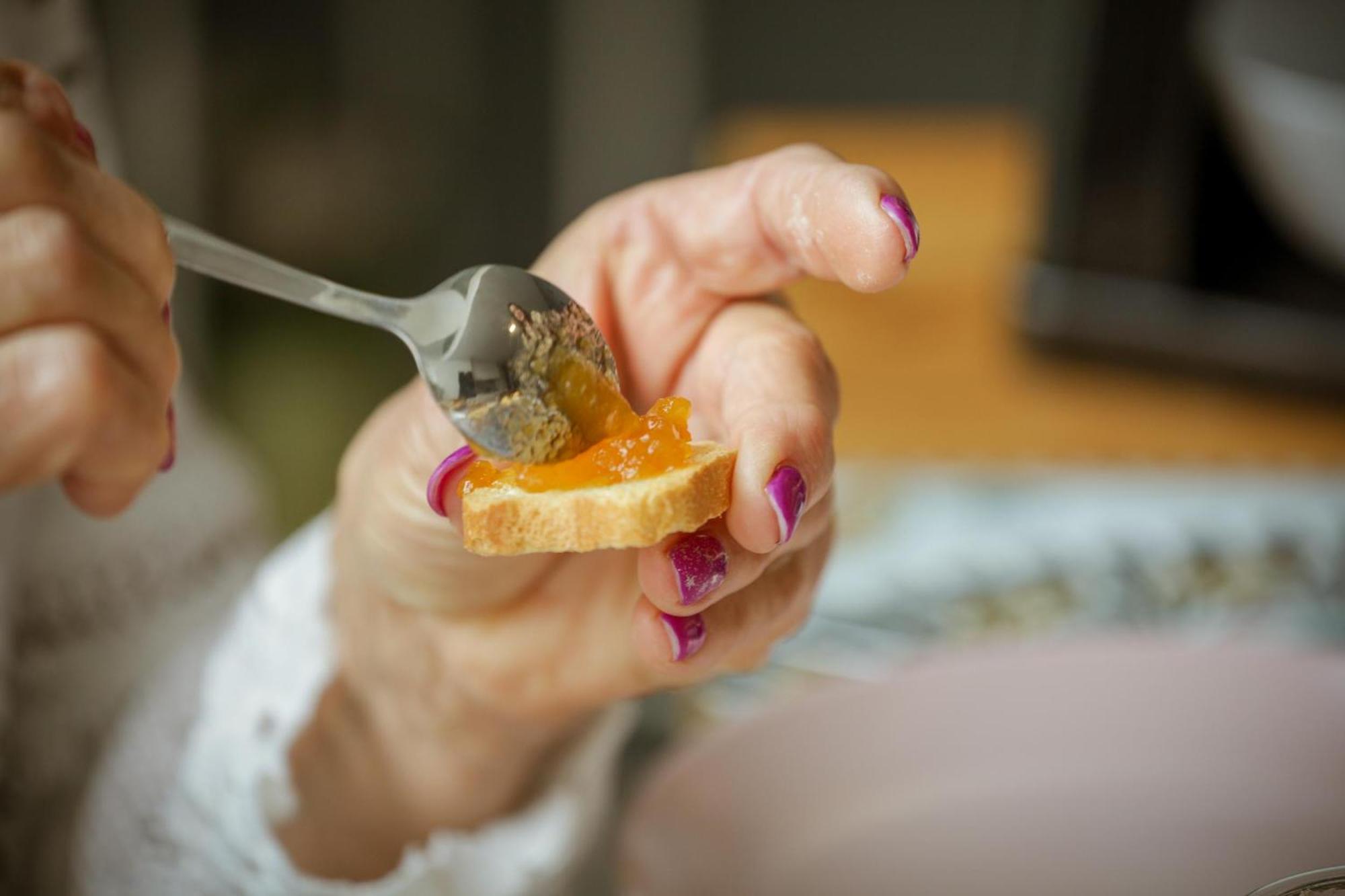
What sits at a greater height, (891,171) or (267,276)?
(267,276)

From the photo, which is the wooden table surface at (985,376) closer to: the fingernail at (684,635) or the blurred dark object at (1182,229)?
the blurred dark object at (1182,229)

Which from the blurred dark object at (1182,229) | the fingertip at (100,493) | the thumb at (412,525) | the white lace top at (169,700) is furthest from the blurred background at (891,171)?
the fingertip at (100,493)

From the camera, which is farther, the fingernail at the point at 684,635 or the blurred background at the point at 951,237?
the blurred background at the point at 951,237

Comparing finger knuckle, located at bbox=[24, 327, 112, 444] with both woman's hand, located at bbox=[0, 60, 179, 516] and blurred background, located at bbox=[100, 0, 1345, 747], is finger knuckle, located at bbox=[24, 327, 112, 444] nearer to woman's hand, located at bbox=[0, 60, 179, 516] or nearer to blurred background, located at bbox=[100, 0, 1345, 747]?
woman's hand, located at bbox=[0, 60, 179, 516]

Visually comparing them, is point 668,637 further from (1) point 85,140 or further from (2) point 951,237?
(2) point 951,237

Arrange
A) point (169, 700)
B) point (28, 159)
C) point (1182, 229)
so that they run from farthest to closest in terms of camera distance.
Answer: point (1182, 229) < point (169, 700) < point (28, 159)

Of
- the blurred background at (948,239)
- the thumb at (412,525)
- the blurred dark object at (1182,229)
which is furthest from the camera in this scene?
the blurred dark object at (1182,229)

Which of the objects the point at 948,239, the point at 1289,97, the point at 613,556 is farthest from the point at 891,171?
the point at 613,556
